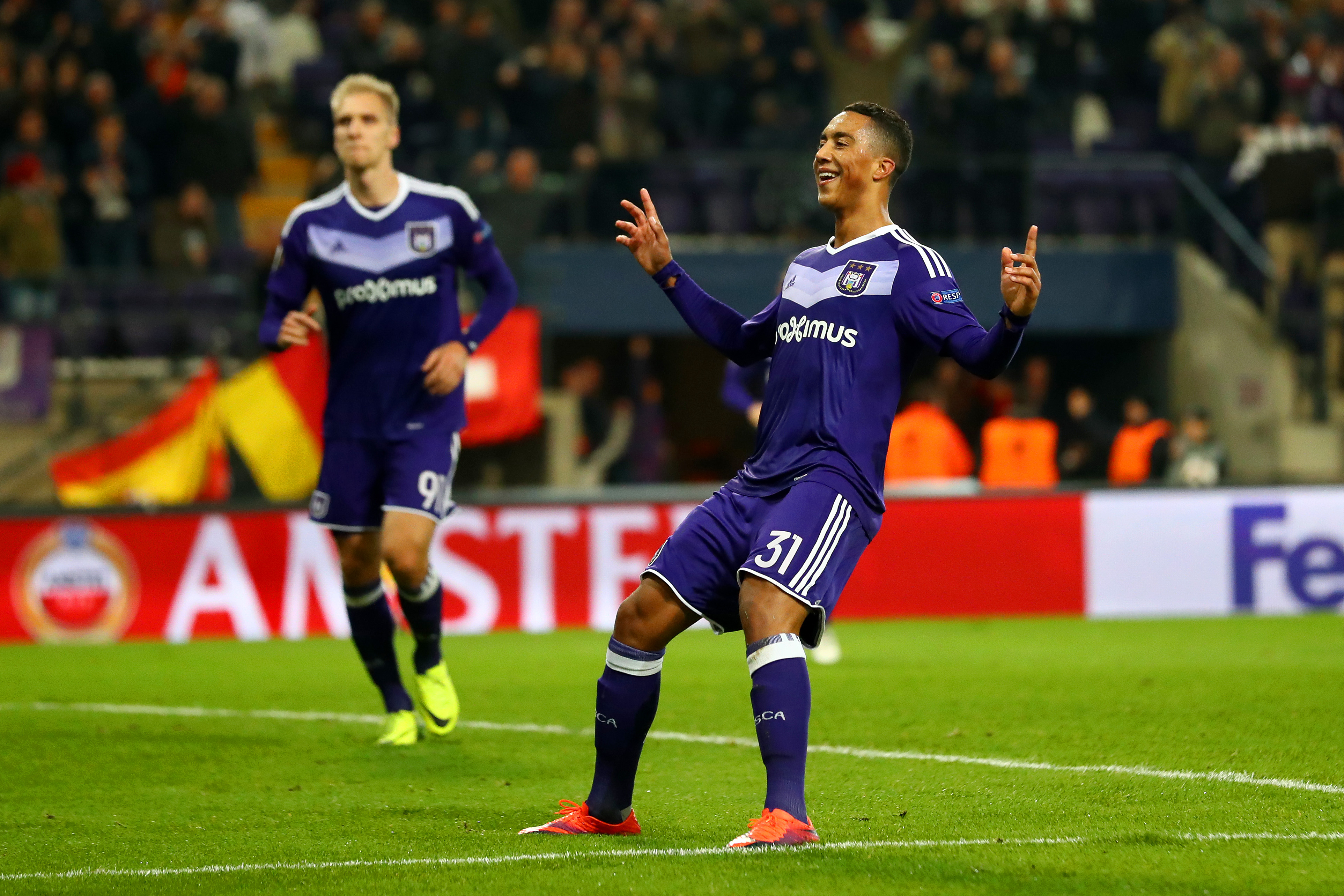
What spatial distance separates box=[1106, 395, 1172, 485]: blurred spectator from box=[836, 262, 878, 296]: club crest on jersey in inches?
442

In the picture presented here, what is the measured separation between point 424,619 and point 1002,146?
1269cm

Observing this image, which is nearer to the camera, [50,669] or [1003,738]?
[1003,738]

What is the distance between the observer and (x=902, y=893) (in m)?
4.36

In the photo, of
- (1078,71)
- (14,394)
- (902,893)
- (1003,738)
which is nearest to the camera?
(902,893)

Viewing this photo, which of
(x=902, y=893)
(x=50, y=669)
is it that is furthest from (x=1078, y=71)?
(x=902, y=893)

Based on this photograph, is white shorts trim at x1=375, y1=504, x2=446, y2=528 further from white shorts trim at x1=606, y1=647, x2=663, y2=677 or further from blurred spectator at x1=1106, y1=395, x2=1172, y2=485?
blurred spectator at x1=1106, y1=395, x2=1172, y2=485

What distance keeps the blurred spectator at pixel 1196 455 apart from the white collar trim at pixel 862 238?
33.6ft

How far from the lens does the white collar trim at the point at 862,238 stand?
534 cm

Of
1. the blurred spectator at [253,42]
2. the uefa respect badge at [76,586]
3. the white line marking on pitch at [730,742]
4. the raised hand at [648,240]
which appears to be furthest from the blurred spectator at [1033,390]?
the raised hand at [648,240]

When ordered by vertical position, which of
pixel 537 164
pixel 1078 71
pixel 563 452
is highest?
pixel 1078 71

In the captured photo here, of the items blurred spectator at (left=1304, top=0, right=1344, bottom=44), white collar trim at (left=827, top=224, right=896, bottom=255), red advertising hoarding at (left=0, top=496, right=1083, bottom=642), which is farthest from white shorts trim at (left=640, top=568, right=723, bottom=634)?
blurred spectator at (left=1304, top=0, right=1344, bottom=44)

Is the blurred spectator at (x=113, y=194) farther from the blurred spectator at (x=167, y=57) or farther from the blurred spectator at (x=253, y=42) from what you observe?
the blurred spectator at (x=253, y=42)

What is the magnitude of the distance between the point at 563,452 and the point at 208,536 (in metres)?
4.32

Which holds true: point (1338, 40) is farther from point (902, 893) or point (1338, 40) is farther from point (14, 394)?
point (902, 893)
